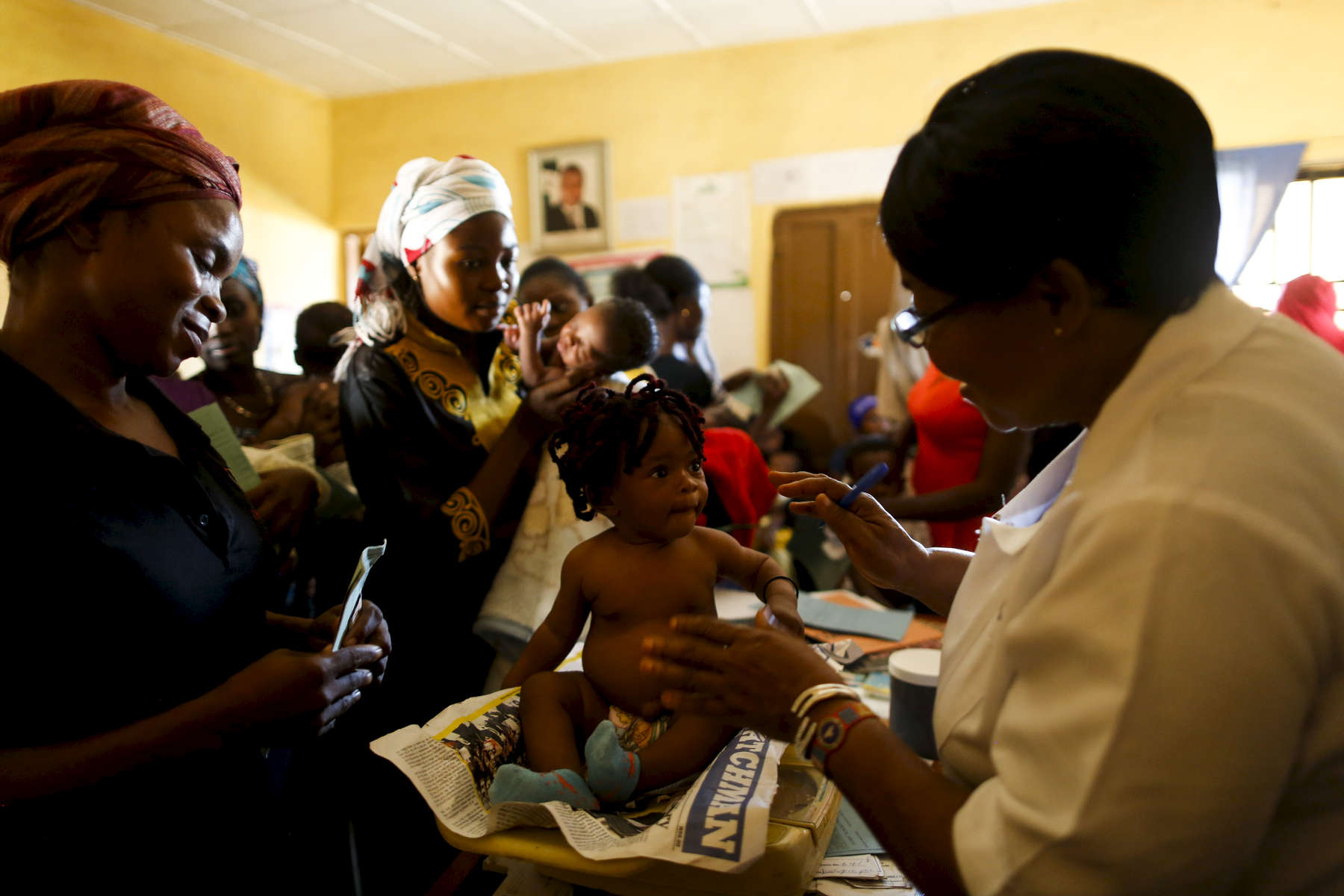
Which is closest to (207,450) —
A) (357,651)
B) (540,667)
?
(357,651)

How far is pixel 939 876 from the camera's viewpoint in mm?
811

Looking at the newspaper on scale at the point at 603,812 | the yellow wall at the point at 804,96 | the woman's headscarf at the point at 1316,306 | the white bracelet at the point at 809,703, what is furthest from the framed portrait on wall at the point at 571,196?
the white bracelet at the point at 809,703

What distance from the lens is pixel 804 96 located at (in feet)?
19.2

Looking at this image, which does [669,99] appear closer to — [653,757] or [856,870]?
[653,757]

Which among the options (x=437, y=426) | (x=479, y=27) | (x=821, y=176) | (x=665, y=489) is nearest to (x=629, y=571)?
(x=665, y=489)

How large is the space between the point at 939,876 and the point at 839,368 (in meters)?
5.27

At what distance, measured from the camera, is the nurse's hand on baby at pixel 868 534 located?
137cm

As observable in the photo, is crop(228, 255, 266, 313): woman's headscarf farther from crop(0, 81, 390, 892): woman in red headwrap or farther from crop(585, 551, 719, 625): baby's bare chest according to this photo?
crop(585, 551, 719, 625): baby's bare chest

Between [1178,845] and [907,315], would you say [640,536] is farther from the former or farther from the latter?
[1178,845]

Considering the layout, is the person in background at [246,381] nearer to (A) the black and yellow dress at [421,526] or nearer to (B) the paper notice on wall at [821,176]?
(A) the black and yellow dress at [421,526]

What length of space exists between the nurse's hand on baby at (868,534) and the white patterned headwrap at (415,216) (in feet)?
3.52

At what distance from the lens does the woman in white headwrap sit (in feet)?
6.01

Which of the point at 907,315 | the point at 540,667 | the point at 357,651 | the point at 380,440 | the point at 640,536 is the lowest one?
the point at 540,667

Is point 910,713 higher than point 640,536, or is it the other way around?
point 640,536
